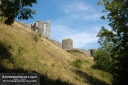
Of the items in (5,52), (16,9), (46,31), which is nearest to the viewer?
(16,9)

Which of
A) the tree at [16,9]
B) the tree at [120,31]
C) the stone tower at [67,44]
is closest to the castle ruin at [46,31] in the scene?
the stone tower at [67,44]

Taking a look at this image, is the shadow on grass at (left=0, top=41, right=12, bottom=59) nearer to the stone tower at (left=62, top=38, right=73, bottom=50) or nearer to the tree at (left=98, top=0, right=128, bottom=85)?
the tree at (left=98, top=0, right=128, bottom=85)

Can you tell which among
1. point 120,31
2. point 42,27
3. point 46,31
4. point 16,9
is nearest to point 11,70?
point 16,9

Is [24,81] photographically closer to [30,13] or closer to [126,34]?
[30,13]

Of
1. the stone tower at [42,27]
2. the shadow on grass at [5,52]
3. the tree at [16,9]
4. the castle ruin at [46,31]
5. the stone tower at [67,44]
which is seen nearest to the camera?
the tree at [16,9]

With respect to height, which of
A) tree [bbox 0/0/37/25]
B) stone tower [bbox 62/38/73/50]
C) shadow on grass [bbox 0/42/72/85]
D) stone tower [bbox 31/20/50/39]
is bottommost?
shadow on grass [bbox 0/42/72/85]

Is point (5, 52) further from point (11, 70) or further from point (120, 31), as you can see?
point (120, 31)

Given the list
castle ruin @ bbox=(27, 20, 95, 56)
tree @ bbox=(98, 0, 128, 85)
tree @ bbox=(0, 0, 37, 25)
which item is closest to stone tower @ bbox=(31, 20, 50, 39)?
castle ruin @ bbox=(27, 20, 95, 56)

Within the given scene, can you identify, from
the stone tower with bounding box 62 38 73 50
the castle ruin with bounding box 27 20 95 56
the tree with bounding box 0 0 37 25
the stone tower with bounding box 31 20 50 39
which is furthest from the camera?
the stone tower with bounding box 31 20 50 39

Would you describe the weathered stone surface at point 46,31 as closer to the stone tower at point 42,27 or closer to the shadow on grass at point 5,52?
the stone tower at point 42,27

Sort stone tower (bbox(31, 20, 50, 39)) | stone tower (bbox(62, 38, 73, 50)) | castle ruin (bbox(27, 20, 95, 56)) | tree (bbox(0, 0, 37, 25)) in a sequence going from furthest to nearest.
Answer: stone tower (bbox(31, 20, 50, 39)) < castle ruin (bbox(27, 20, 95, 56)) < stone tower (bbox(62, 38, 73, 50)) < tree (bbox(0, 0, 37, 25))

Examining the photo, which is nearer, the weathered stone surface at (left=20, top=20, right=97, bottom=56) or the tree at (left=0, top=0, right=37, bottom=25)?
the tree at (left=0, top=0, right=37, bottom=25)

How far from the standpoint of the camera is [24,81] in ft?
24.6

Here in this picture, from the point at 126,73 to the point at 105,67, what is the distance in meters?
16.9
